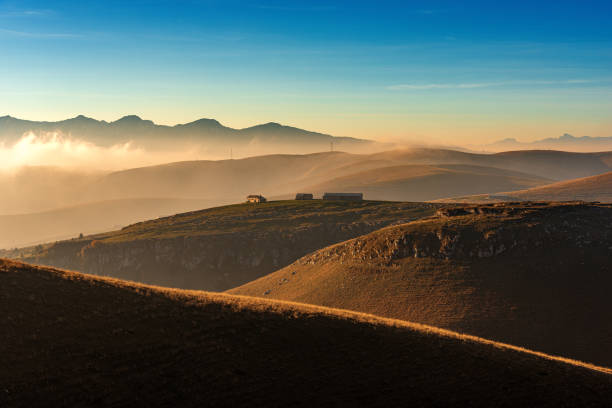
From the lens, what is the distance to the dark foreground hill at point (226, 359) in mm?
31531

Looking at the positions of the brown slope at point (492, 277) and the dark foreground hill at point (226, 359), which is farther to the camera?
the brown slope at point (492, 277)

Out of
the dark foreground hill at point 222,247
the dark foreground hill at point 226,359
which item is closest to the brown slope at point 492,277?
the dark foreground hill at point 226,359

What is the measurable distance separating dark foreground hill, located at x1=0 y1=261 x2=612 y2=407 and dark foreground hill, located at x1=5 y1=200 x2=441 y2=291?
359ft

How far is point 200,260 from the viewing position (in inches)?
6511

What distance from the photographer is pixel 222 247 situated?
167125mm

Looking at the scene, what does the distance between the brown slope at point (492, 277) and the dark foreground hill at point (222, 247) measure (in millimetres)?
38742

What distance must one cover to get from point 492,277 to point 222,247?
9357cm

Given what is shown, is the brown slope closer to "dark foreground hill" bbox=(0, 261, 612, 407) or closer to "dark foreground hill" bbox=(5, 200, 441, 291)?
"dark foreground hill" bbox=(0, 261, 612, 407)

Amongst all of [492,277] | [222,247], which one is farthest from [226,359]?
[222,247]

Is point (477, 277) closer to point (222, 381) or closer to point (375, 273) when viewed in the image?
point (375, 273)

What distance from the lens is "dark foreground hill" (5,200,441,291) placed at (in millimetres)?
159375

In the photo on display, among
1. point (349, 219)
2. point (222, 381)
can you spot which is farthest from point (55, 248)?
point (222, 381)

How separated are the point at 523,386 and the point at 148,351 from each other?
Answer: 26.9 meters

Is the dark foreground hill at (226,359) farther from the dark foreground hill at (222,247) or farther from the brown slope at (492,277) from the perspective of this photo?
the dark foreground hill at (222,247)
